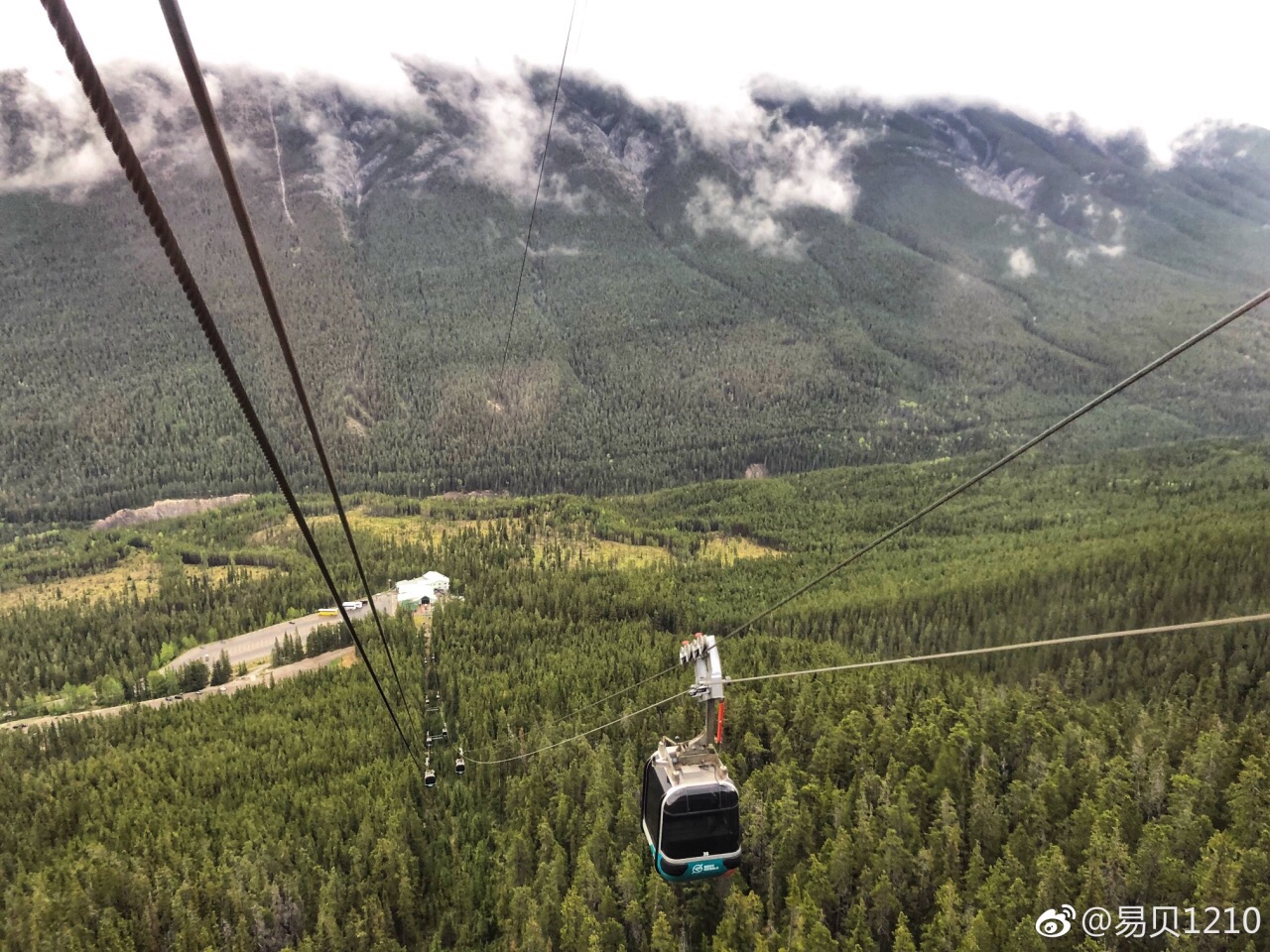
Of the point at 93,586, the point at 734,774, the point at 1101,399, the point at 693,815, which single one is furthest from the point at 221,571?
the point at 1101,399

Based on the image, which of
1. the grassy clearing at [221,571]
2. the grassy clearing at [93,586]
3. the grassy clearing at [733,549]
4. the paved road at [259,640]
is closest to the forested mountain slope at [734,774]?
the paved road at [259,640]

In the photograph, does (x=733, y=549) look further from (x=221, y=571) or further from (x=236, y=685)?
(x=221, y=571)

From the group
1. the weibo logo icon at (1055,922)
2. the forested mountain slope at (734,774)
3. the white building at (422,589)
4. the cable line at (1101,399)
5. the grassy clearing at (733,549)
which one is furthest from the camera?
the grassy clearing at (733,549)

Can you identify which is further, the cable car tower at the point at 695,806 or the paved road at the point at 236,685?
the paved road at the point at 236,685

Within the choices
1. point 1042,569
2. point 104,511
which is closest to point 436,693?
point 1042,569

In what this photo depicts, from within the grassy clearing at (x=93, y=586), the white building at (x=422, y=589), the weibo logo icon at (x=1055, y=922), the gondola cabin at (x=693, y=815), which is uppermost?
the gondola cabin at (x=693, y=815)

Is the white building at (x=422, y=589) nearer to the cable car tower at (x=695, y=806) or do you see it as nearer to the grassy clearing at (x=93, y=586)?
the grassy clearing at (x=93, y=586)
